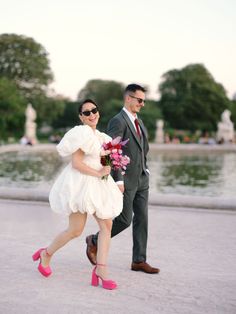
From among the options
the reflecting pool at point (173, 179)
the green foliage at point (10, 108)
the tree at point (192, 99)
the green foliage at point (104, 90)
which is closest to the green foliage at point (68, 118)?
the green foliage at point (104, 90)

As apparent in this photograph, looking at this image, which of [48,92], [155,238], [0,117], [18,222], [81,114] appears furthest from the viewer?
[48,92]

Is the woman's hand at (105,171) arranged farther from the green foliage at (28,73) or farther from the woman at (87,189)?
the green foliage at (28,73)

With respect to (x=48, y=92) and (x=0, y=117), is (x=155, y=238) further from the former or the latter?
(x=48, y=92)

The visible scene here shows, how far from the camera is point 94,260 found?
17.6ft

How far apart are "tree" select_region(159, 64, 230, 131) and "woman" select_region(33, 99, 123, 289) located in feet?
197

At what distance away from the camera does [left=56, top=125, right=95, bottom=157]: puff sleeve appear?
15.7ft

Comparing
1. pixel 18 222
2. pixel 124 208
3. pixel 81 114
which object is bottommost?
pixel 18 222

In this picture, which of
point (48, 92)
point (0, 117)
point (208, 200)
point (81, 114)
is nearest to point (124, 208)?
point (81, 114)

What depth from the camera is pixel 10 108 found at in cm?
5353

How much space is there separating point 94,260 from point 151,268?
545 mm

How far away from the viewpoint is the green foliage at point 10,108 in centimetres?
5216

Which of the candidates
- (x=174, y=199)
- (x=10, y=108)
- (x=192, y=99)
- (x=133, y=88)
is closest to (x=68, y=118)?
(x=192, y=99)

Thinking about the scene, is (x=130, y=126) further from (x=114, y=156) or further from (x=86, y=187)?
(x=86, y=187)

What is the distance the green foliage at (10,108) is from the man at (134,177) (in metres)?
47.6
